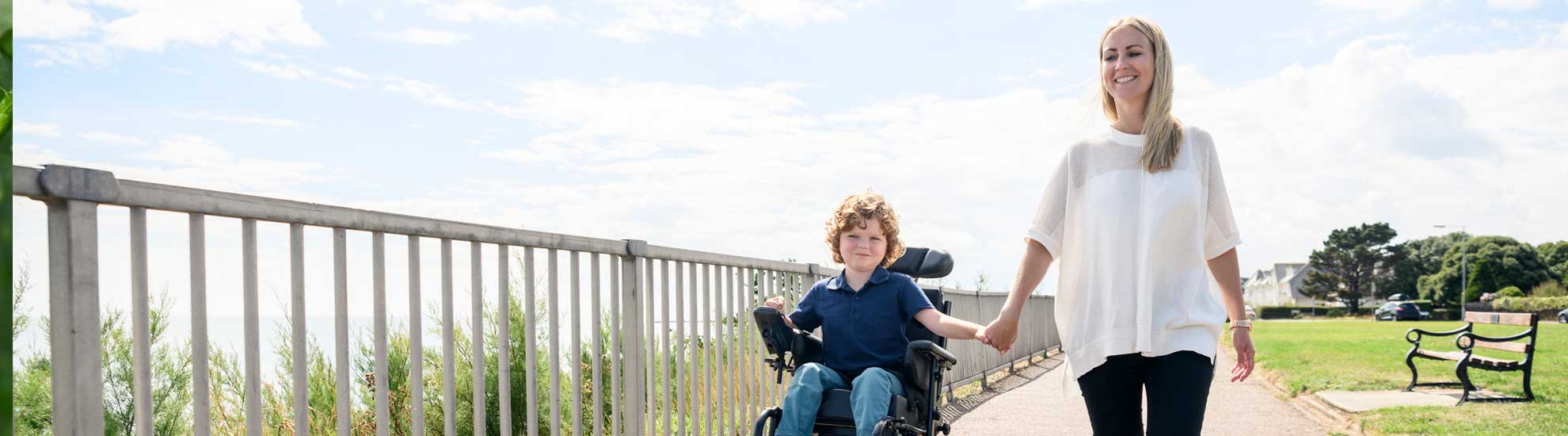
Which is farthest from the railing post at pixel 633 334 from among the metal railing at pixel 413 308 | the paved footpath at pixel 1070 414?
the paved footpath at pixel 1070 414

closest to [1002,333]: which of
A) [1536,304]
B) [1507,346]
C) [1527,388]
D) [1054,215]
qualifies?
[1054,215]

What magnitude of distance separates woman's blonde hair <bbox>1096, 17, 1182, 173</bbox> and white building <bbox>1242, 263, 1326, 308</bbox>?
108m

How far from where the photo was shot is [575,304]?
417 cm

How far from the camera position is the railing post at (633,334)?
4551 mm

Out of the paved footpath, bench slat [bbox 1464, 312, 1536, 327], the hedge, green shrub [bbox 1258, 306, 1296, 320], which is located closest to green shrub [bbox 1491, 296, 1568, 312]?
the hedge

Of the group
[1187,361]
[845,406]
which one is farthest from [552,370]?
[1187,361]

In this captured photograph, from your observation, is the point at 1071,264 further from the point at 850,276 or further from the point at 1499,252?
the point at 1499,252

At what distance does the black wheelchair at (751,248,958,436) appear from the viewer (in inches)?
154

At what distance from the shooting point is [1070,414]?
884cm

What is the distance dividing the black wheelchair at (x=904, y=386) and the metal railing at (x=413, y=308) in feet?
2.11

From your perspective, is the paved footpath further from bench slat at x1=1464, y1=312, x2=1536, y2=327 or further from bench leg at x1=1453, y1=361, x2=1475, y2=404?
bench slat at x1=1464, y1=312, x2=1536, y2=327

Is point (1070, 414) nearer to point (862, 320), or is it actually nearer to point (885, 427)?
point (862, 320)

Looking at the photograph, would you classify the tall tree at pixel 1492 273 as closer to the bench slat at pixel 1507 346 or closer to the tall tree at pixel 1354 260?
the tall tree at pixel 1354 260

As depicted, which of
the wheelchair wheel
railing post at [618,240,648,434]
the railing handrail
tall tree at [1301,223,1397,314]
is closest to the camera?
the railing handrail
